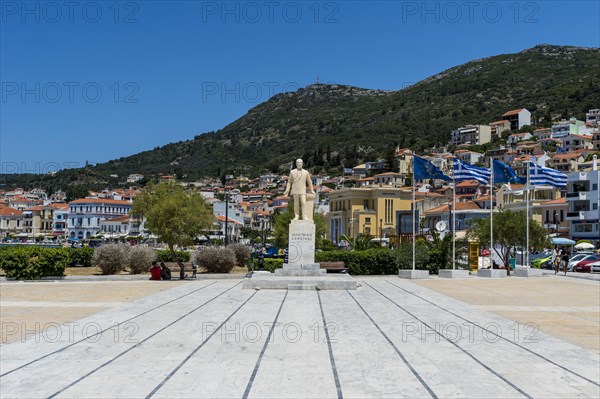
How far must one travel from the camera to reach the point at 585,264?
39.2 metres

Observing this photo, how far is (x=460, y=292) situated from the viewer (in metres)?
21.9

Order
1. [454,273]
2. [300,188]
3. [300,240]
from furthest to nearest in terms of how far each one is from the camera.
Result: [454,273], [300,188], [300,240]

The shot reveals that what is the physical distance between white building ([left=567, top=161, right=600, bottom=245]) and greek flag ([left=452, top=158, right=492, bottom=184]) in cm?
4112

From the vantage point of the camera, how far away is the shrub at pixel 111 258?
104 feet

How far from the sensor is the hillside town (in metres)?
72.6

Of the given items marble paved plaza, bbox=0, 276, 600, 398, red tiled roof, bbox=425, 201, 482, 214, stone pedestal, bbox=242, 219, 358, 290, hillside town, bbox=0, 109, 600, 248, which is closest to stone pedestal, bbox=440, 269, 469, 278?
stone pedestal, bbox=242, 219, 358, 290

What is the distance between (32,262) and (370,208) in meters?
60.1

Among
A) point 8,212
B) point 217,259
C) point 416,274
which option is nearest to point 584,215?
point 416,274

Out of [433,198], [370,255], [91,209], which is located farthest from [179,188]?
[91,209]

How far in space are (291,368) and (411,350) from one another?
2358 mm

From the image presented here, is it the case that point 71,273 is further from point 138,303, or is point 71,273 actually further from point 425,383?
point 425,383

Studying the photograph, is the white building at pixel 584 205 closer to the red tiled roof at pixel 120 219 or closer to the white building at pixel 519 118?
the red tiled roof at pixel 120 219

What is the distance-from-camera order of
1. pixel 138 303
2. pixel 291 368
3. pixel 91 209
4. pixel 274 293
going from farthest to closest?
pixel 91 209 < pixel 274 293 < pixel 138 303 < pixel 291 368

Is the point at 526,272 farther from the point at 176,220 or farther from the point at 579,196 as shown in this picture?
the point at 579,196
